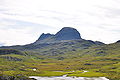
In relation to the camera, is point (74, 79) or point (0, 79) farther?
point (74, 79)

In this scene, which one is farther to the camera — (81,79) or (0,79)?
(81,79)

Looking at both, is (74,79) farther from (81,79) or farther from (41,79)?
(41,79)

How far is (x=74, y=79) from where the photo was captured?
171 meters

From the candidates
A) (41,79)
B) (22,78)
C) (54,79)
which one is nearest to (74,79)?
(54,79)

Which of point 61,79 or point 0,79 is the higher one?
point 0,79

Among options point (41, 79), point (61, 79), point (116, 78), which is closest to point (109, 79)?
point (116, 78)

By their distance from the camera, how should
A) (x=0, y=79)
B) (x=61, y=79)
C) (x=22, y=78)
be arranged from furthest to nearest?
(x=61, y=79) → (x=22, y=78) → (x=0, y=79)

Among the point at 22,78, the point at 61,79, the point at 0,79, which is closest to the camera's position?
the point at 0,79

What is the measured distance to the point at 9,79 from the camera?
104 metres

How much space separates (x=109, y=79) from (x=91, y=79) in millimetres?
15192

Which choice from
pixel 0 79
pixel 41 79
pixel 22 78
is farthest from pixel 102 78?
pixel 0 79

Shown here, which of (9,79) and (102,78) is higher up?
(9,79)

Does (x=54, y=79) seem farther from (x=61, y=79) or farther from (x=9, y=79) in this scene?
(x=9, y=79)

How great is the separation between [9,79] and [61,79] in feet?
234
